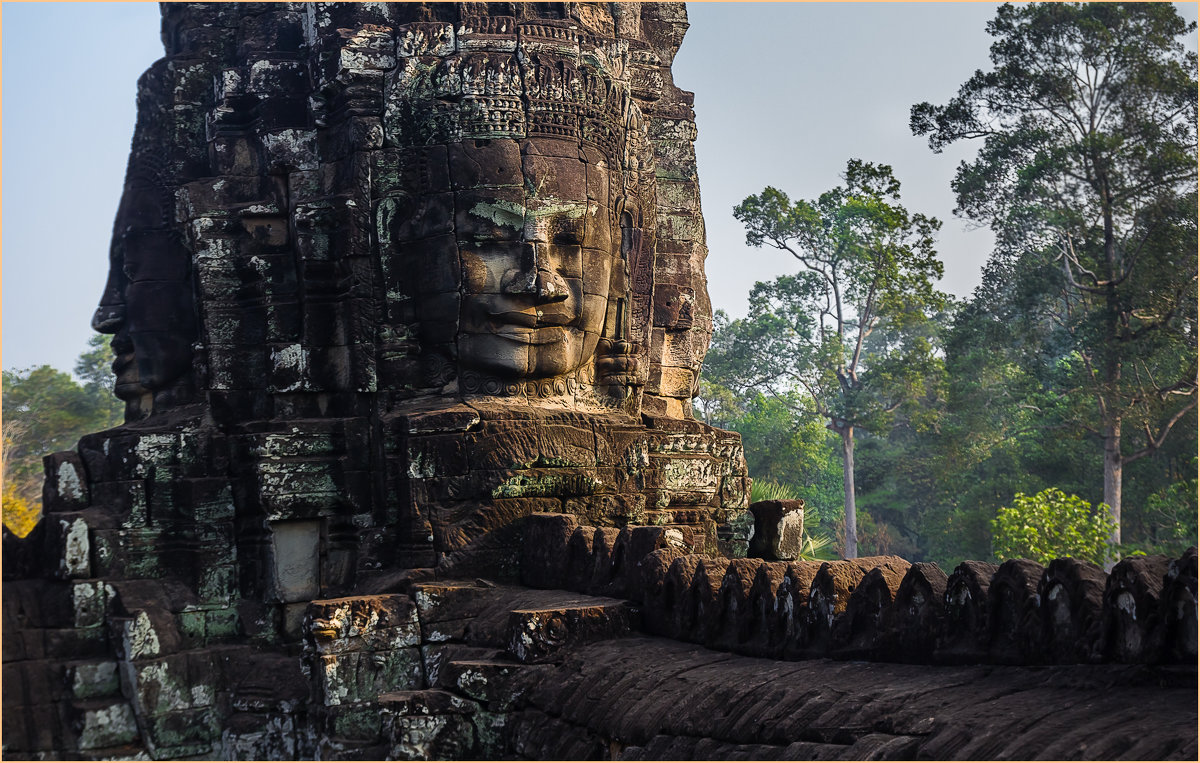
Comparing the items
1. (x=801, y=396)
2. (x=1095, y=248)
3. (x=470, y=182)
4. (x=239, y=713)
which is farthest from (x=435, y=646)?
(x=801, y=396)

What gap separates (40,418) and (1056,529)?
84.3 feet

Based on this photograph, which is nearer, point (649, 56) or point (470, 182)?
point (470, 182)

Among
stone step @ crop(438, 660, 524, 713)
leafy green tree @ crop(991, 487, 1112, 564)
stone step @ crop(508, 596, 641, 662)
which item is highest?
leafy green tree @ crop(991, 487, 1112, 564)

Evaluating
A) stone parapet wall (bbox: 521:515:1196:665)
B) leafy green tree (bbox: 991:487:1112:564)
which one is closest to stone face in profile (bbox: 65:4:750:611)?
stone parapet wall (bbox: 521:515:1196:665)

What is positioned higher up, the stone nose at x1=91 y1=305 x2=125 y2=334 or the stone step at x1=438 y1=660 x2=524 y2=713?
the stone nose at x1=91 y1=305 x2=125 y2=334

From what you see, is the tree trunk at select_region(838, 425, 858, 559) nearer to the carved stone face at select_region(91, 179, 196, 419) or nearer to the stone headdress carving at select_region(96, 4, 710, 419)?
the stone headdress carving at select_region(96, 4, 710, 419)

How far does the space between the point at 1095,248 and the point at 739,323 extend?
12680mm

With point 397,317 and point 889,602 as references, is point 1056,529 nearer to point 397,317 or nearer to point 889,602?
point 397,317

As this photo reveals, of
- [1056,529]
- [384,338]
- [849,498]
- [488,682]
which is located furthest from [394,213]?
[849,498]

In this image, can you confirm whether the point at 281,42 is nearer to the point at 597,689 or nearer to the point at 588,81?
the point at 588,81

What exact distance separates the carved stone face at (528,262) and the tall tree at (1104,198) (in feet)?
44.5

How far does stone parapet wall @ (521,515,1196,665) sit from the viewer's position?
14.4 feet

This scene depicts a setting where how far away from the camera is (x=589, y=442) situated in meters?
8.80

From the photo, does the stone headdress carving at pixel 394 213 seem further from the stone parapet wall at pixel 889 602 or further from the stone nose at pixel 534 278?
the stone parapet wall at pixel 889 602
